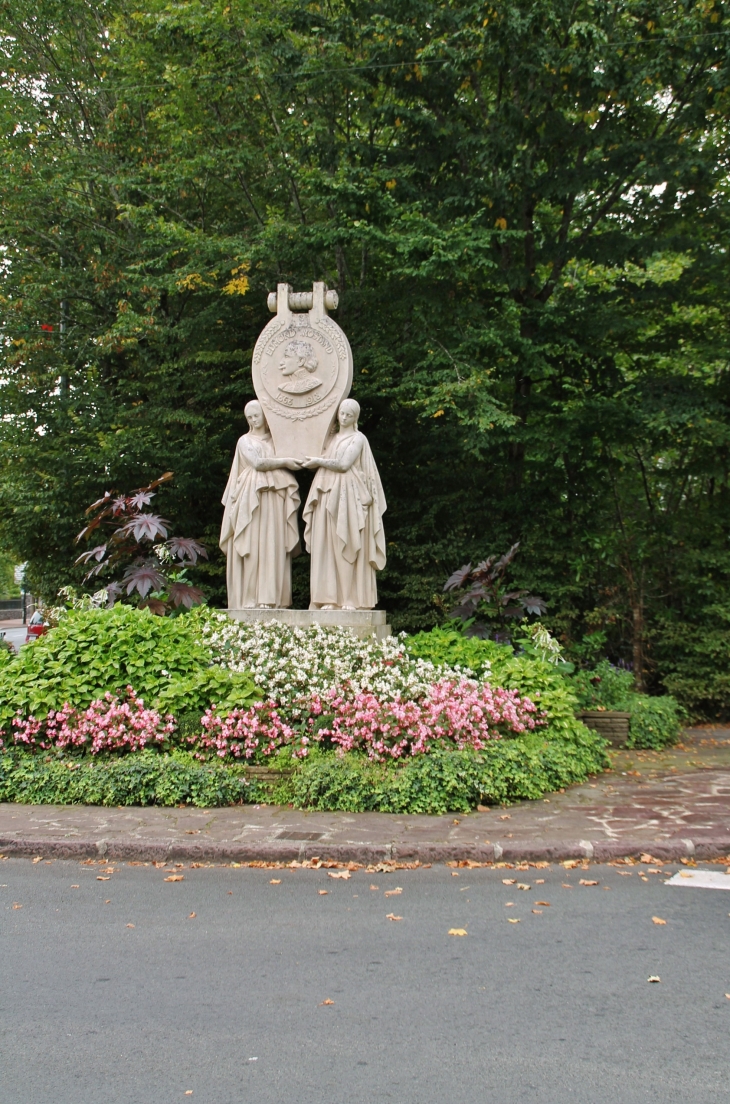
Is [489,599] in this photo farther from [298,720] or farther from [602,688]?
[298,720]

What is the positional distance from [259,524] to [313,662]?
1987mm

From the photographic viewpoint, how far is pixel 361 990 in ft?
12.7

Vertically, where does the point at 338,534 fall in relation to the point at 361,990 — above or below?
above

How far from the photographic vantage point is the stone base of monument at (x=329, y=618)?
9.18 metres

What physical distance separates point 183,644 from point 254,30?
8.40 meters

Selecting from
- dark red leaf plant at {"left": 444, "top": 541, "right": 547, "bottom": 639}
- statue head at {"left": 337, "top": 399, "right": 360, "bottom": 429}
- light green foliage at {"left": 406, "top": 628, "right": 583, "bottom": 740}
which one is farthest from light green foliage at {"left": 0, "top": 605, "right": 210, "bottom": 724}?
dark red leaf plant at {"left": 444, "top": 541, "right": 547, "bottom": 639}

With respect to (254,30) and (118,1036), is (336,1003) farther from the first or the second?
(254,30)

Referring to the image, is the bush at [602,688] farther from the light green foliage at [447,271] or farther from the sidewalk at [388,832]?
the sidewalk at [388,832]

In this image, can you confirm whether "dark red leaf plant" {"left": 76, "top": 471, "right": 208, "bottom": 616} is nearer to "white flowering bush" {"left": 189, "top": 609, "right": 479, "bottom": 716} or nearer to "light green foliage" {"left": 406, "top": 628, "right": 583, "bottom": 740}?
"white flowering bush" {"left": 189, "top": 609, "right": 479, "bottom": 716}

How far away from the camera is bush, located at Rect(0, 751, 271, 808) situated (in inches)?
273

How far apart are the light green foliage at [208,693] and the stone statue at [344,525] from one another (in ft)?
5.81

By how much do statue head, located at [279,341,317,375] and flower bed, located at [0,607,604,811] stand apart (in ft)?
9.36

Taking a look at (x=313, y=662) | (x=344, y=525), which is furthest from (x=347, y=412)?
(x=313, y=662)

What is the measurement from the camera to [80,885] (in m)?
5.40
